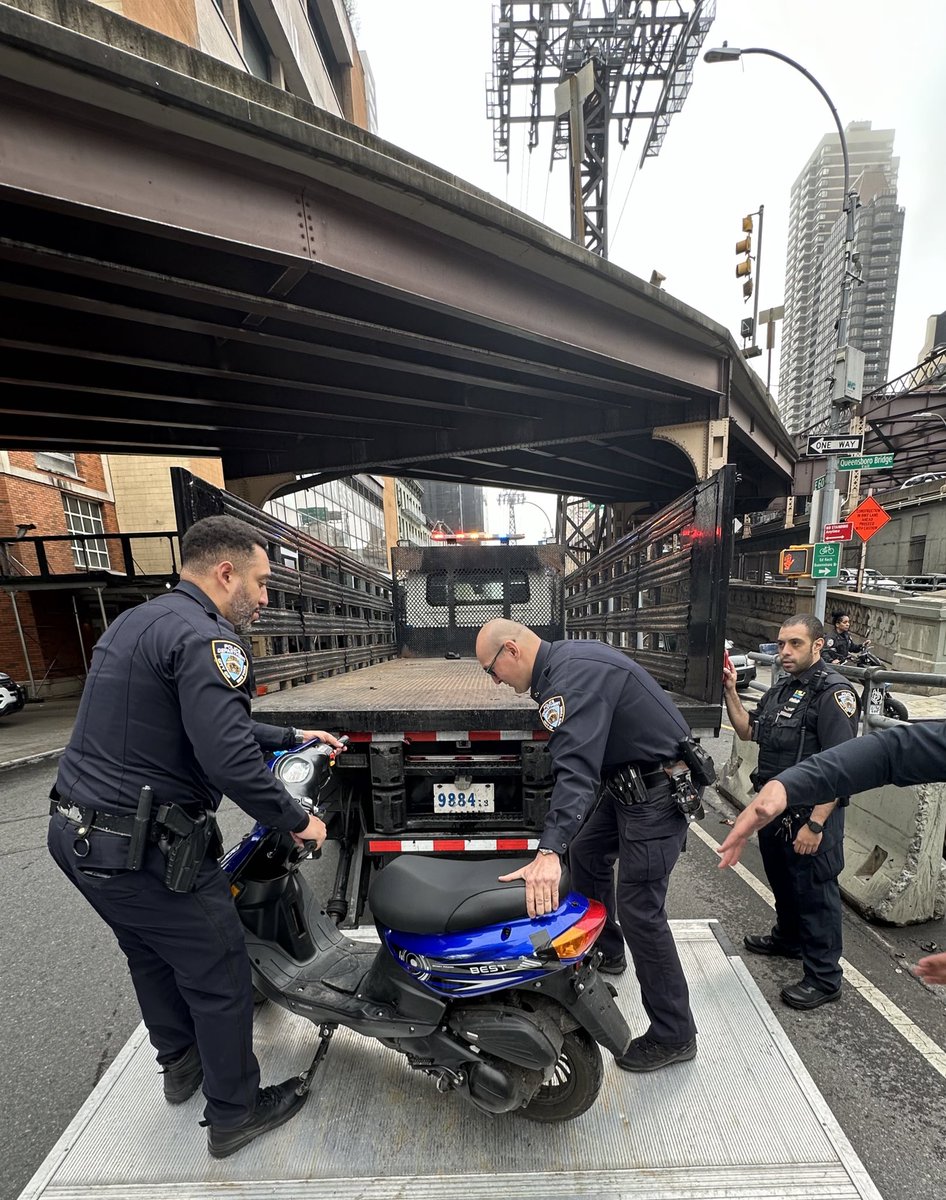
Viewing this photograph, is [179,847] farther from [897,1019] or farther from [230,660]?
[897,1019]

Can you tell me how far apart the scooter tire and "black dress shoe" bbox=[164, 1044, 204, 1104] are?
4.18ft

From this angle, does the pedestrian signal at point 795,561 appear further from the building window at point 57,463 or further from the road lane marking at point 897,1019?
the building window at point 57,463

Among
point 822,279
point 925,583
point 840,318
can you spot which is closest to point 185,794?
point 840,318

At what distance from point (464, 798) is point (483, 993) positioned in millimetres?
1061

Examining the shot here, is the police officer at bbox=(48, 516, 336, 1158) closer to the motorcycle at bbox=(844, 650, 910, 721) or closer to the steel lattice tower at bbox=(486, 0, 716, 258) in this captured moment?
the motorcycle at bbox=(844, 650, 910, 721)

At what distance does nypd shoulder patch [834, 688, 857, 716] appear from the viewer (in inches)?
101

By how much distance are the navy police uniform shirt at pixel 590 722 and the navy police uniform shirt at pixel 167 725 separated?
91 cm

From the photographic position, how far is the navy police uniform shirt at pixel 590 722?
1777 mm

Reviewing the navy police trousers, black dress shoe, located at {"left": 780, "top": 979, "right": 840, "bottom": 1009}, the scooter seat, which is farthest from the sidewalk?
black dress shoe, located at {"left": 780, "top": 979, "right": 840, "bottom": 1009}

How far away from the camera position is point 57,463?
41.9ft

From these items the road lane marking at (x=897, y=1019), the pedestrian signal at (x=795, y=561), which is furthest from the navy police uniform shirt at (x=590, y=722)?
the pedestrian signal at (x=795, y=561)

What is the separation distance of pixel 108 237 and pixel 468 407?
4.03m

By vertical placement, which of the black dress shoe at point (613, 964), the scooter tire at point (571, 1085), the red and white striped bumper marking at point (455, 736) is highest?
the red and white striped bumper marking at point (455, 736)

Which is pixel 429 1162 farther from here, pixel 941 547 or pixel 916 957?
pixel 941 547
